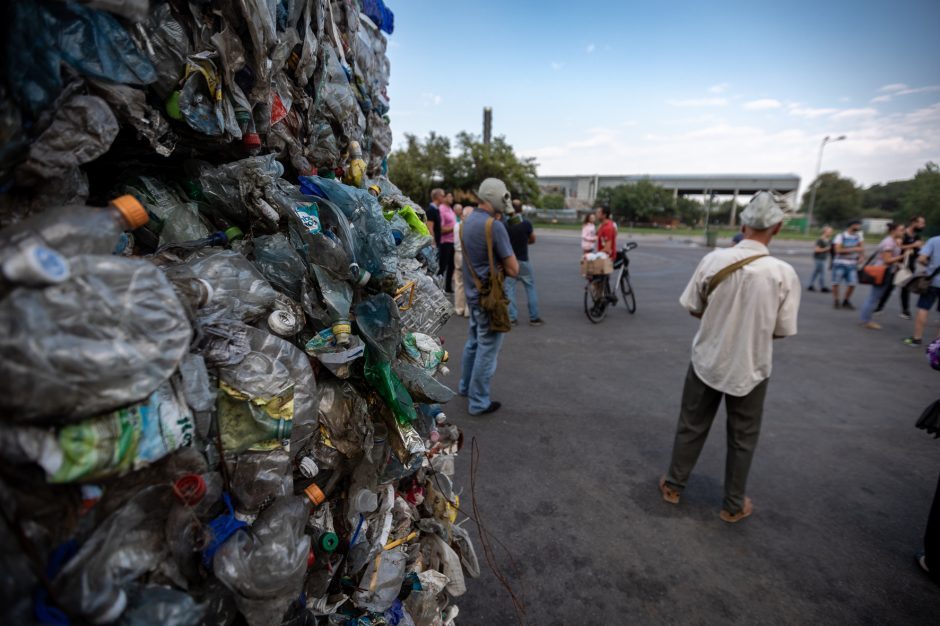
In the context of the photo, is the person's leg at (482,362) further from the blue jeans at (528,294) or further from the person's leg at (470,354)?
the blue jeans at (528,294)

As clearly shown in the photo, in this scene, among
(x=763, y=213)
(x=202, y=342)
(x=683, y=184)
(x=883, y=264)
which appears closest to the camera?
(x=202, y=342)

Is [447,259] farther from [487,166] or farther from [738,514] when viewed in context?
[487,166]

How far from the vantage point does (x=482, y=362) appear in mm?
3916

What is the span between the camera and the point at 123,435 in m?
0.92

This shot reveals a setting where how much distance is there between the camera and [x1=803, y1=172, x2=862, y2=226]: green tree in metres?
47.1

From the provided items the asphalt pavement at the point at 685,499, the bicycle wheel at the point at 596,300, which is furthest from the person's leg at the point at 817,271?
the bicycle wheel at the point at 596,300

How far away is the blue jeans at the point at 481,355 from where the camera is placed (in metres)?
3.88

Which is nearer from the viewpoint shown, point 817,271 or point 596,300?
point 596,300

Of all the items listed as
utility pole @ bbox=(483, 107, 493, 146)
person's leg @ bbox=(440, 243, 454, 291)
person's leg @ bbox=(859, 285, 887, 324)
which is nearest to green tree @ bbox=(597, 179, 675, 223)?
utility pole @ bbox=(483, 107, 493, 146)

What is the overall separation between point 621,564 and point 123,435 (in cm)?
244

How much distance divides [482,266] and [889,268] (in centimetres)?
734

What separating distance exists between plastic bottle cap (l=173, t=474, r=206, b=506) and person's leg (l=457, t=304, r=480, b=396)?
2.85m

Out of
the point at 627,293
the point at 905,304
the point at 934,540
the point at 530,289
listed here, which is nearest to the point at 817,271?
the point at 905,304

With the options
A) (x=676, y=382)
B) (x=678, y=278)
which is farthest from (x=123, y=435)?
(x=678, y=278)
